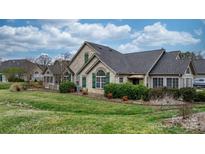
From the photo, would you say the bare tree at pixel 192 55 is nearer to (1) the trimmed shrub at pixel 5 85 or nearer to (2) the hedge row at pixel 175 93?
(2) the hedge row at pixel 175 93

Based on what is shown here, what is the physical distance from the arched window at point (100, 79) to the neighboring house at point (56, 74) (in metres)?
1.92

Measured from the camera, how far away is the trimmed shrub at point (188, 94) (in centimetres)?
895

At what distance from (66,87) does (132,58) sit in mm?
2208

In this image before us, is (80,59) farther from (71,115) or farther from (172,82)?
(172,82)

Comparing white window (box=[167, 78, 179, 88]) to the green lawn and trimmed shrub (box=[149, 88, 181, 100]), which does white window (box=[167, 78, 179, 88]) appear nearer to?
trimmed shrub (box=[149, 88, 181, 100])

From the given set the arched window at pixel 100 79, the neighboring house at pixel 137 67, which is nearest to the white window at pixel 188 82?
the neighboring house at pixel 137 67

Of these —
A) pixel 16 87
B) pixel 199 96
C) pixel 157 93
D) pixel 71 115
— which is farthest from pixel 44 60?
pixel 199 96

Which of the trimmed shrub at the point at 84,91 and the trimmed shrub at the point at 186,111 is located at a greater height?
Answer: the trimmed shrub at the point at 84,91

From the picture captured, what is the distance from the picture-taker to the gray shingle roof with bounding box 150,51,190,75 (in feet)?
29.3

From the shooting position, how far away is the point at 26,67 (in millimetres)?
8352

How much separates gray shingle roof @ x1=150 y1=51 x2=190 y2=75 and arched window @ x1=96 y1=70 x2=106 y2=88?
2182 millimetres
